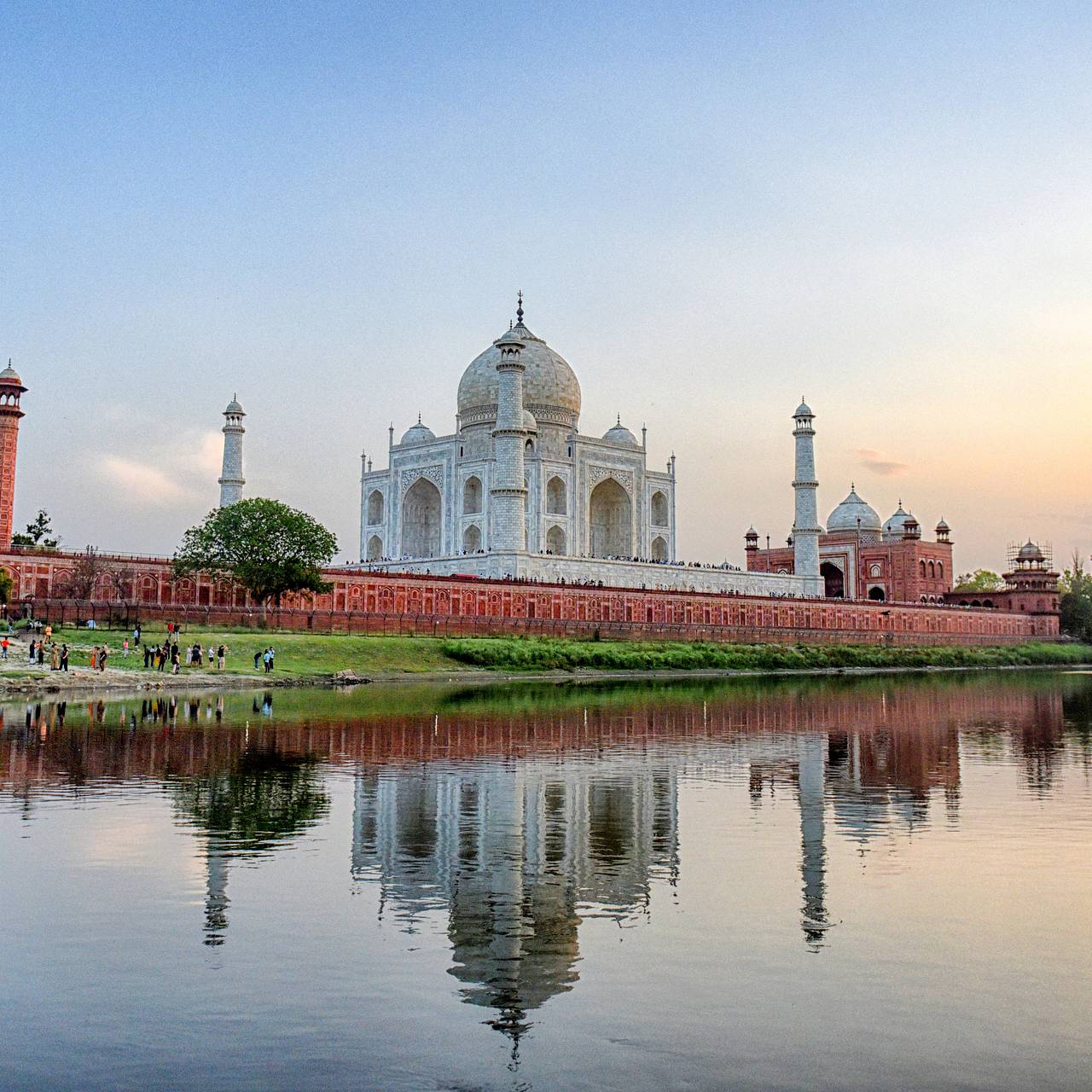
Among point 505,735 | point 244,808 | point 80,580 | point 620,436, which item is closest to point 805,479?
point 620,436

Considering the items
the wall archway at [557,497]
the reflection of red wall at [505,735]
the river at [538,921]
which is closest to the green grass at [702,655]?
the wall archway at [557,497]

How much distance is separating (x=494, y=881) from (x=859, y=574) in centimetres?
7096

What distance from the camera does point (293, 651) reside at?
35.1 metres

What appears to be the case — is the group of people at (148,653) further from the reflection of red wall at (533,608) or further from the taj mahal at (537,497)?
the taj mahal at (537,497)

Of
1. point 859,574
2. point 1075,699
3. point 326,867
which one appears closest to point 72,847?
point 326,867

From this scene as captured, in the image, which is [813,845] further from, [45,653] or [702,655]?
[702,655]

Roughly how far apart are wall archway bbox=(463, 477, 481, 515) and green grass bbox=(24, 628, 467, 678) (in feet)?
62.7

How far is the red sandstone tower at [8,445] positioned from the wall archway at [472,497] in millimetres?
22003

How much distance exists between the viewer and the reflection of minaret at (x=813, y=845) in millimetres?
6848

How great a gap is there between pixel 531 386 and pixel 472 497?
6.05 meters

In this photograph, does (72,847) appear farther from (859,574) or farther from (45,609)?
(859,574)

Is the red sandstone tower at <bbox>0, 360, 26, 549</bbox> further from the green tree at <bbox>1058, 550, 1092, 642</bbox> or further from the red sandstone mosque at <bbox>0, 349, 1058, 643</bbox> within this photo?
the green tree at <bbox>1058, 550, 1092, 642</bbox>

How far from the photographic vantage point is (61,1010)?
5246 millimetres

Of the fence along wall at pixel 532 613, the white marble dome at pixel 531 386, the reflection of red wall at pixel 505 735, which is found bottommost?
the reflection of red wall at pixel 505 735
